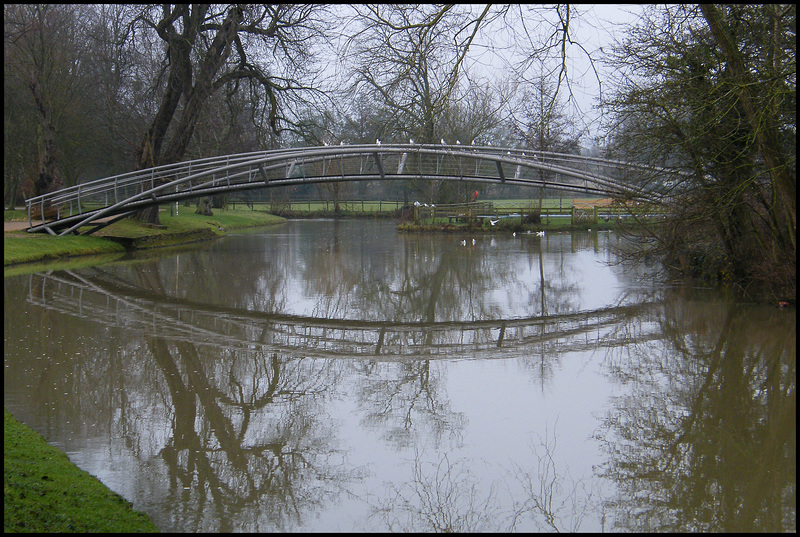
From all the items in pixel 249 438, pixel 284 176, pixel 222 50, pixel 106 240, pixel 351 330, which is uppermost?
pixel 222 50

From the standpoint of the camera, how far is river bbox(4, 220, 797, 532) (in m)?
5.00

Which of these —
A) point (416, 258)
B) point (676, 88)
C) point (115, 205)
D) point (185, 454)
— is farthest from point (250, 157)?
point (185, 454)

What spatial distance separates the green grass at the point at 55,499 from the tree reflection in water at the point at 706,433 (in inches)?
129

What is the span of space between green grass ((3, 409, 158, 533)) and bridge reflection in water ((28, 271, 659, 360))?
4472 mm

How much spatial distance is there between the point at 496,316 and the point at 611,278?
19.7 feet

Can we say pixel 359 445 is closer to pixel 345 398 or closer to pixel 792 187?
pixel 345 398

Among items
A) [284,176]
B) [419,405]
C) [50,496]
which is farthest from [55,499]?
[284,176]

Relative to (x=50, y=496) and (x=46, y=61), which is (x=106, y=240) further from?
(x=50, y=496)

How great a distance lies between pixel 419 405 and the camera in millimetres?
7219

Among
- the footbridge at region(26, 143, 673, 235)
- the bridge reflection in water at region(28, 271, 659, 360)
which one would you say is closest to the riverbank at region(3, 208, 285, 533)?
the bridge reflection in water at region(28, 271, 659, 360)

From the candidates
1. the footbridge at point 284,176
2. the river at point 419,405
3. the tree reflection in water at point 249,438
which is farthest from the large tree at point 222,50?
the tree reflection in water at point 249,438

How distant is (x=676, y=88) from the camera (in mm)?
11828

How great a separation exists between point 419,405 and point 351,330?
4.21 m

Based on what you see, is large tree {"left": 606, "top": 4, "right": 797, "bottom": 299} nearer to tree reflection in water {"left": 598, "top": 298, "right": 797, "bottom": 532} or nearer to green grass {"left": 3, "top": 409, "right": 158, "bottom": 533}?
tree reflection in water {"left": 598, "top": 298, "right": 797, "bottom": 532}
